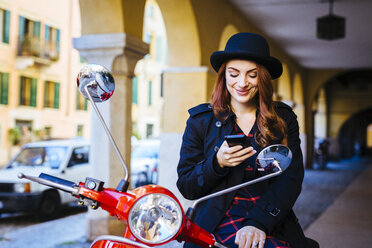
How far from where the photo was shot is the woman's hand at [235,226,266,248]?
64.8 inches

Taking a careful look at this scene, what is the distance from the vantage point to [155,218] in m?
1.28

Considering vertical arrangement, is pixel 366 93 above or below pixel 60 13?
below

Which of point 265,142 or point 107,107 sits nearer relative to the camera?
point 265,142

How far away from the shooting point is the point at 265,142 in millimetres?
1875

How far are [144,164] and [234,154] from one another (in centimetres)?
869

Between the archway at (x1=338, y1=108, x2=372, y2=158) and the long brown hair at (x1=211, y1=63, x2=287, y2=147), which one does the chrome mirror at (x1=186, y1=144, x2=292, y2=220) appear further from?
the archway at (x1=338, y1=108, x2=372, y2=158)

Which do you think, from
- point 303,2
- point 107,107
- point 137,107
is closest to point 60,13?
point 137,107

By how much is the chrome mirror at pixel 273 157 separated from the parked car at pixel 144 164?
305 inches

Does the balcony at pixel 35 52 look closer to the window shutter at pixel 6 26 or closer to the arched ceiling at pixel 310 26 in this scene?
the window shutter at pixel 6 26

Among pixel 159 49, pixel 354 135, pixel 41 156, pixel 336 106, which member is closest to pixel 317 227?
pixel 41 156

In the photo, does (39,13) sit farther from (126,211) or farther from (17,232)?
(126,211)

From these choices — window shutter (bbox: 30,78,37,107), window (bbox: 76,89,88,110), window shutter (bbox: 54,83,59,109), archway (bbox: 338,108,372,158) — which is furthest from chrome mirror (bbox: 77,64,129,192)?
archway (bbox: 338,108,372,158)

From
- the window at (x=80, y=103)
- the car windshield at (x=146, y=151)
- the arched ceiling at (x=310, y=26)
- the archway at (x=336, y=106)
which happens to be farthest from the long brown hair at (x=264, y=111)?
the archway at (x=336, y=106)

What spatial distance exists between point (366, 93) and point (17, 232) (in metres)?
23.2
